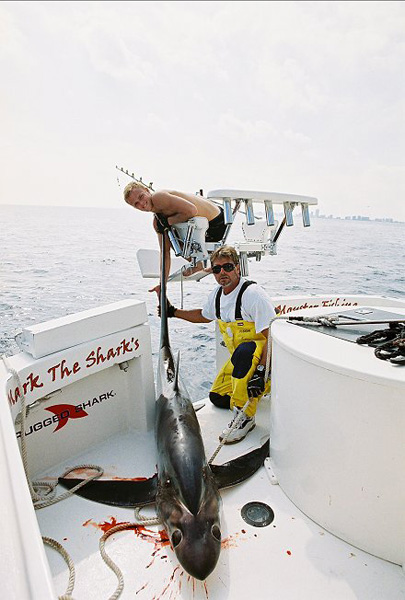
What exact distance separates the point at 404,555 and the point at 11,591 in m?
1.87

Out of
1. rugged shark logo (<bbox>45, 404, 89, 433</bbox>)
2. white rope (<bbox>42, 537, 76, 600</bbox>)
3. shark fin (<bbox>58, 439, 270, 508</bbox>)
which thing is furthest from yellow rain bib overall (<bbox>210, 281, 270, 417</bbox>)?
white rope (<bbox>42, 537, 76, 600</bbox>)

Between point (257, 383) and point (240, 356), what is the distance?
0.27 meters

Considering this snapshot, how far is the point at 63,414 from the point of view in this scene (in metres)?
2.99

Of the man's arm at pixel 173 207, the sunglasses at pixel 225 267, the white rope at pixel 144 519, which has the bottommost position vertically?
the white rope at pixel 144 519

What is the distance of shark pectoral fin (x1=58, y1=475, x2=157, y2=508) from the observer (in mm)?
2439

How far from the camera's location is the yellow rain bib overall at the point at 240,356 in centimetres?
321

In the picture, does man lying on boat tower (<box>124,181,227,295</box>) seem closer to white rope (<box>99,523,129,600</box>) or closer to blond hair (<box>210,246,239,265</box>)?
blond hair (<box>210,246,239,265</box>)

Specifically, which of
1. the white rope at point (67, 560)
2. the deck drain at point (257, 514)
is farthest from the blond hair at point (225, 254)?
the white rope at point (67, 560)

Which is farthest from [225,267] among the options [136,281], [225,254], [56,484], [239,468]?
[136,281]

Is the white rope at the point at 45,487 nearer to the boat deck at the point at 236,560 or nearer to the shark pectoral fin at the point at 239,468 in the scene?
the boat deck at the point at 236,560

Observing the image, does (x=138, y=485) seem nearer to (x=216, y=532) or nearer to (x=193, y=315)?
(x=216, y=532)

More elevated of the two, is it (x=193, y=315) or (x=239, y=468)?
(x=193, y=315)

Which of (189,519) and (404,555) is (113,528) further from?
(404,555)

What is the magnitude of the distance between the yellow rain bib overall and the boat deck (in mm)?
764
